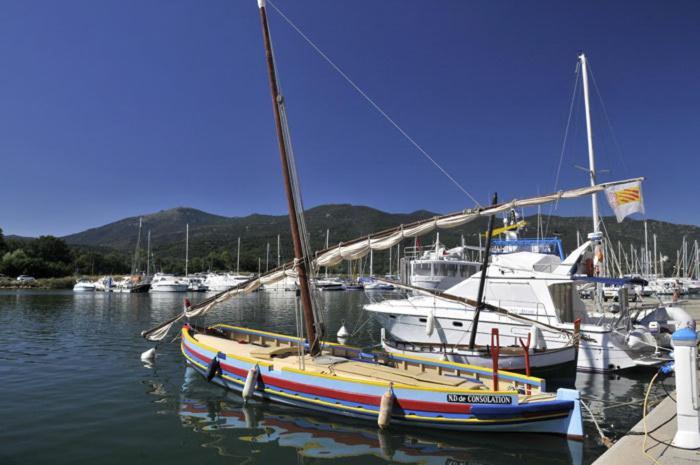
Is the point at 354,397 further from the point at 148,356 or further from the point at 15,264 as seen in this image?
the point at 15,264

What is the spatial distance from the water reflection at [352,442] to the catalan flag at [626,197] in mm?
8378

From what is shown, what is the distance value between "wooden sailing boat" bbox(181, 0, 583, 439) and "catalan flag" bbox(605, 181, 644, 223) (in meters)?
7.26

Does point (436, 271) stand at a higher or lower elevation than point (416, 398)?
higher

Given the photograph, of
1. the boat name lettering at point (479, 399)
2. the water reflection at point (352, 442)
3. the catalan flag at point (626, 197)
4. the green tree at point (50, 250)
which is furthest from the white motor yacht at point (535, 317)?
the green tree at point (50, 250)

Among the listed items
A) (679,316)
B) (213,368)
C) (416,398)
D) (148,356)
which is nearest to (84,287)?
(148,356)

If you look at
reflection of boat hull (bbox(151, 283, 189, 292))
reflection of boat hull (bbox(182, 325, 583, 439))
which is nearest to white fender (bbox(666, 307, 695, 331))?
reflection of boat hull (bbox(182, 325, 583, 439))

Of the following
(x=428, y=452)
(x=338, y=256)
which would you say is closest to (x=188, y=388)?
(x=338, y=256)

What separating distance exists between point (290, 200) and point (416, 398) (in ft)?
24.0

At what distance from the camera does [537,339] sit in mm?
16984

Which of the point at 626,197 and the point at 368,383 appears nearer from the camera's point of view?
the point at 368,383

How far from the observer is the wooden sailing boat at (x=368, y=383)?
10.1 m

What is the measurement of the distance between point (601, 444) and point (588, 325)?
9614 mm

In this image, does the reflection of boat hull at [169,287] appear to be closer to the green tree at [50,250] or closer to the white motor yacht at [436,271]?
the green tree at [50,250]

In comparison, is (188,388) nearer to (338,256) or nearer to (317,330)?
(317,330)
